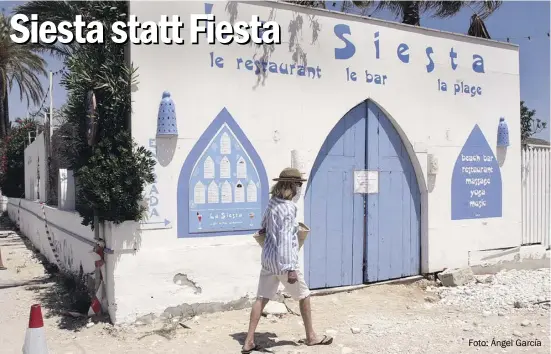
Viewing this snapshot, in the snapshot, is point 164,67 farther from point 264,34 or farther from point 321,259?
point 321,259

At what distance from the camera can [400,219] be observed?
768 centimetres

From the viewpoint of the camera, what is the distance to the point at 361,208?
7.30 m

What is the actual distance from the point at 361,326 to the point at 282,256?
1624mm

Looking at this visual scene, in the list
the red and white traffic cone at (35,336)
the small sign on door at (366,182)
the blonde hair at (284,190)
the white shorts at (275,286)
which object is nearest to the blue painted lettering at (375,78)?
the small sign on door at (366,182)

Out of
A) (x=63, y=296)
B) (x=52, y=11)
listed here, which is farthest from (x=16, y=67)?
(x=63, y=296)

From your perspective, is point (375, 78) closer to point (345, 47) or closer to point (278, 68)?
point (345, 47)

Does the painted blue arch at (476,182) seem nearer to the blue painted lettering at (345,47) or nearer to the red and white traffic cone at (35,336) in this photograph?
Result: the blue painted lettering at (345,47)

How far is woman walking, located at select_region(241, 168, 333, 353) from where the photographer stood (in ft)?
15.6

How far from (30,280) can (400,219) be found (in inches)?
242

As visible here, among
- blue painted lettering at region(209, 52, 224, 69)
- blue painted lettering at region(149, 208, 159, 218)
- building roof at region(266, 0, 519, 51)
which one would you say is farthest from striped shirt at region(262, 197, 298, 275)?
building roof at region(266, 0, 519, 51)

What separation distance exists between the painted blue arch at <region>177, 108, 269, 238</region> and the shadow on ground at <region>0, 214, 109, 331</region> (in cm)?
148

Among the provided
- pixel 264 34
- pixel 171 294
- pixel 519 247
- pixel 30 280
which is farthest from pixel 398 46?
pixel 30 280

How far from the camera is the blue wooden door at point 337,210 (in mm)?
6863

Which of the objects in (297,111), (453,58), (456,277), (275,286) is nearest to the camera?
(275,286)
